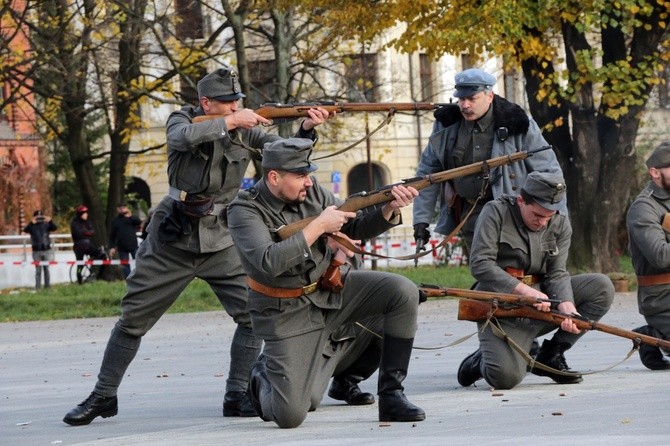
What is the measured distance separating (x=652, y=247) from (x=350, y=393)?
9.07ft

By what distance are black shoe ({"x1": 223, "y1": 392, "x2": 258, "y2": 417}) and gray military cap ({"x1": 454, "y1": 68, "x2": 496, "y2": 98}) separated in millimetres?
2732

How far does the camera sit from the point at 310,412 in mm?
9836

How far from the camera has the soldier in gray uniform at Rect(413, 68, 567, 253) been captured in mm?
11289

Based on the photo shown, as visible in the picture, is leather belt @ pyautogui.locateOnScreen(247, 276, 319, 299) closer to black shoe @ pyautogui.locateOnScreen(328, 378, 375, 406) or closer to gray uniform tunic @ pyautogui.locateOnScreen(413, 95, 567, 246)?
black shoe @ pyautogui.locateOnScreen(328, 378, 375, 406)

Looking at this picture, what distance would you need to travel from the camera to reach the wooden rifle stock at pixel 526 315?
10.7m

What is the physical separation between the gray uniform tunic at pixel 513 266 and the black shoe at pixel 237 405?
1.74 m

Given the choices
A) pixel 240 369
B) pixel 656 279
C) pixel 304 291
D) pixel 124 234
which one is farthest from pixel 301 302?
pixel 124 234

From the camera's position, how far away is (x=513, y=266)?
36.0 ft

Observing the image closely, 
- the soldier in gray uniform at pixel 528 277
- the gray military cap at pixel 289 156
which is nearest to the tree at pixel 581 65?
the soldier in gray uniform at pixel 528 277

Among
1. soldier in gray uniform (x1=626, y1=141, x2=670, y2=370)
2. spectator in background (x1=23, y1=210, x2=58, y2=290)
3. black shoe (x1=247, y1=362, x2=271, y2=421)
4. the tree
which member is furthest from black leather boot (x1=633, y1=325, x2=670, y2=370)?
spectator in background (x1=23, y1=210, x2=58, y2=290)

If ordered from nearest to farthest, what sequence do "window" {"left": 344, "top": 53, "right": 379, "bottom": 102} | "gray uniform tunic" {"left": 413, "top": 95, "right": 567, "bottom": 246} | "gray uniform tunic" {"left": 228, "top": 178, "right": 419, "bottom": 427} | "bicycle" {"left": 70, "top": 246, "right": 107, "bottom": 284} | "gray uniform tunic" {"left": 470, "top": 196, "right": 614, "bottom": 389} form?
"gray uniform tunic" {"left": 228, "top": 178, "right": 419, "bottom": 427} → "gray uniform tunic" {"left": 470, "top": 196, "right": 614, "bottom": 389} → "gray uniform tunic" {"left": 413, "top": 95, "right": 567, "bottom": 246} → "bicycle" {"left": 70, "top": 246, "right": 107, "bottom": 284} → "window" {"left": 344, "top": 53, "right": 379, "bottom": 102}

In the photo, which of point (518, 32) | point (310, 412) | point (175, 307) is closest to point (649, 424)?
point (310, 412)

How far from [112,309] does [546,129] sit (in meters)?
7.09

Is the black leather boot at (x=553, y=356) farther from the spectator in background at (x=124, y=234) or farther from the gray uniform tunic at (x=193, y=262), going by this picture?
the spectator in background at (x=124, y=234)
